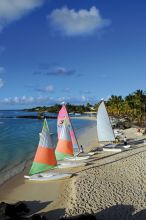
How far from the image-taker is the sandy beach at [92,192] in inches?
642

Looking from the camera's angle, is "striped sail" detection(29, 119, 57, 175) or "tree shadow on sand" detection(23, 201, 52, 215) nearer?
"tree shadow on sand" detection(23, 201, 52, 215)

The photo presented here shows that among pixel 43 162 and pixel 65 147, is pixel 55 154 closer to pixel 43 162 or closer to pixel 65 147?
pixel 65 147

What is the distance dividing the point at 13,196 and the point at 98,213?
684cm

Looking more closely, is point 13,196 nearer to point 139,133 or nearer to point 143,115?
point 139,133

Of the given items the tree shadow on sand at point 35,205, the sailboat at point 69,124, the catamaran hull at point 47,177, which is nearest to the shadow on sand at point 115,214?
the tree shadow on sand at point 35,205

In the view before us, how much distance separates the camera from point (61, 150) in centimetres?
2795

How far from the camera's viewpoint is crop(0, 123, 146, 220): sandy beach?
53.5ft

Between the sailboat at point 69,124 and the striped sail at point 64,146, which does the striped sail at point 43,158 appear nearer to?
the striped sail at point 64,146

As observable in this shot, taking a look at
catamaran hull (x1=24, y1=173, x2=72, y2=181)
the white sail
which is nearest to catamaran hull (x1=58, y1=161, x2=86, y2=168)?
catamaran hull (x1=24, y1=173, x2=72, y2=181)

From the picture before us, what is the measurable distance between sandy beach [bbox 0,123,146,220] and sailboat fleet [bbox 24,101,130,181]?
85 cm

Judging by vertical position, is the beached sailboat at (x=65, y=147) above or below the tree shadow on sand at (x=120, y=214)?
above

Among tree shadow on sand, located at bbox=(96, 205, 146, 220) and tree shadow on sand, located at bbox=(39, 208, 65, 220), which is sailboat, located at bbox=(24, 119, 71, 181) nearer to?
tree shadow on sand, located at bbox=(39, 208, 65, 220)

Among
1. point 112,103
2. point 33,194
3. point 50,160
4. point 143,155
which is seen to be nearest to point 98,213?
point 33,194

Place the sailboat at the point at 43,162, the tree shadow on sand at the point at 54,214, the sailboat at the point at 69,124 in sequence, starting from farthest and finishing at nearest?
the sailboat at the point at 69,124
the sailboat at the point at 43,162
the tree shadow on sand at the point at 54,214
